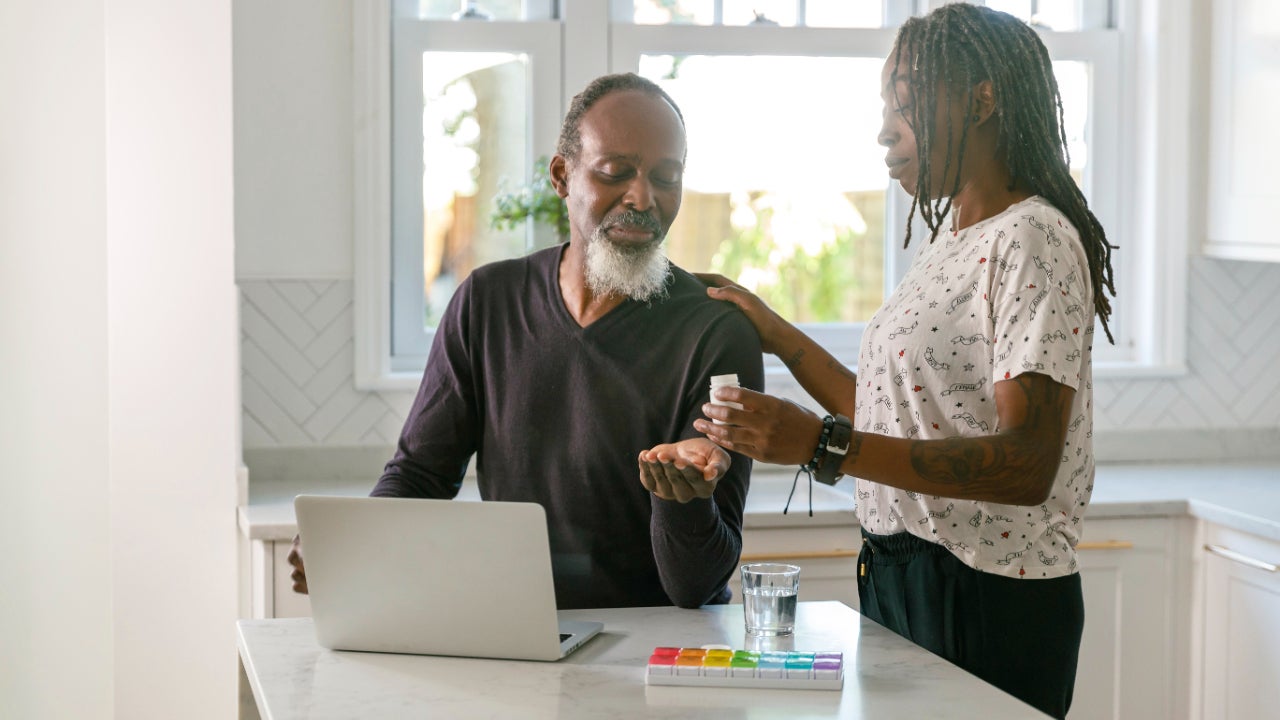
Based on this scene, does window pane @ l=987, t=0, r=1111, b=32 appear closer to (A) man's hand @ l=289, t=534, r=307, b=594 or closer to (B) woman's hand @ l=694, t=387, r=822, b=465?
(B) woman's hand @ l=694, t=387, r=822, b=465

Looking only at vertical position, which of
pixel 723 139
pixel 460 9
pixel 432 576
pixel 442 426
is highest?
pixel 460 9

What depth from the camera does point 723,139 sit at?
3.33 meters

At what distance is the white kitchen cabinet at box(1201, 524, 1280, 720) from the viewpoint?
2678 mm

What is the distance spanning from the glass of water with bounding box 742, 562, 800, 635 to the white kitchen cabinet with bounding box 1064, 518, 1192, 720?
147 centimetres

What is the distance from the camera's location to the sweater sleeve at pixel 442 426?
195 centimetres

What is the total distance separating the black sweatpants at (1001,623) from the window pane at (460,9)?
198 centimetres

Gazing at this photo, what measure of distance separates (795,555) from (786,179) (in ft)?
3.49

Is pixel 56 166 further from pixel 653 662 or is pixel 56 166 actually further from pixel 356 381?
pixel 653 662

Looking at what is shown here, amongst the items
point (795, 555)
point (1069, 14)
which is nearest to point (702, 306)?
point (795, 555)

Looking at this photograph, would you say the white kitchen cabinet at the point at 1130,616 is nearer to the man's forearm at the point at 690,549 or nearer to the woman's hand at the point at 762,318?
the woman's hand at the point at 762,318

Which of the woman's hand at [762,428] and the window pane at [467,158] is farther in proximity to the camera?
the window pane at [467,158]

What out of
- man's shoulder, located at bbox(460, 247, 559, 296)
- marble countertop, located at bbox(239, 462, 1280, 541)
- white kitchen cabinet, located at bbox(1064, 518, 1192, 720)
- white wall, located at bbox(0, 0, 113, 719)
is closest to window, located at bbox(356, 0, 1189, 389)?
marble countertop, located at bbox(239, 462, 1280, 541)

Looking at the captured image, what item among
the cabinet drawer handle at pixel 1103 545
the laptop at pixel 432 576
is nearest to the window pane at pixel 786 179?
the cabinet drawer handle at pixel 1103 545

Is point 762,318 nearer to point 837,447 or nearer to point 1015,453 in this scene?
Result: point 837,447
